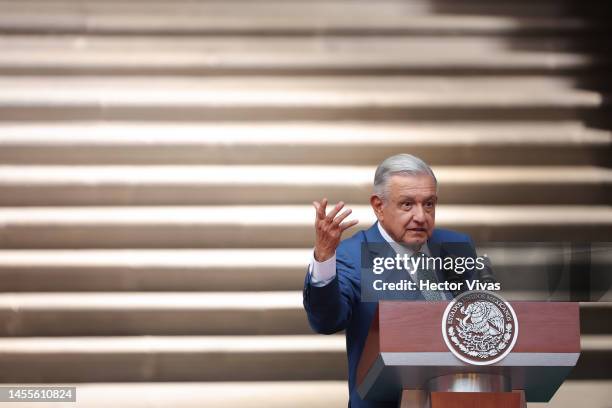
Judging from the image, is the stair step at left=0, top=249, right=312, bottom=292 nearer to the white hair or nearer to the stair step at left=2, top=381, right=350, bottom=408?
the stair step at left=2, top=381, right=350, bottom=408

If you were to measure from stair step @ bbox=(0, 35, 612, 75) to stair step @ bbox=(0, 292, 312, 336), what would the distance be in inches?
44.9

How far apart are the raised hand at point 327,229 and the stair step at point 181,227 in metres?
1.95

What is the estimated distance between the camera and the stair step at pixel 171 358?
4488mm

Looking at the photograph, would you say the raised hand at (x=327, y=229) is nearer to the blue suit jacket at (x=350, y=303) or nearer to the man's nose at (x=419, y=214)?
the blue suit jacket at (x=350, y=303)

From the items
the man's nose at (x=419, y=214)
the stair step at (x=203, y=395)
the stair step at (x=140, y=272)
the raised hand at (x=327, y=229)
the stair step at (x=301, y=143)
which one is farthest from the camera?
the stair step at (x=301, y=143)

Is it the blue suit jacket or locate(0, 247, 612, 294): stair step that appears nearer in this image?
the blue suit jacket

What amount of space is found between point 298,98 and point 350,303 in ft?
6.54

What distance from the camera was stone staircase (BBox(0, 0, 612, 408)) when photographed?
453 centimetres

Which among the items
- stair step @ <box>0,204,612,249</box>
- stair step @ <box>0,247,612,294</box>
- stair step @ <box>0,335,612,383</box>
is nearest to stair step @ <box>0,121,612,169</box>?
stair step @ <box>0,204,612,249</box>

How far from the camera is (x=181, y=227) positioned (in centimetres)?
460

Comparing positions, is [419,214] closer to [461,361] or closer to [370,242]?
[370,242]

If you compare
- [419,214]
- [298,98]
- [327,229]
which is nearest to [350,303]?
[419,214]

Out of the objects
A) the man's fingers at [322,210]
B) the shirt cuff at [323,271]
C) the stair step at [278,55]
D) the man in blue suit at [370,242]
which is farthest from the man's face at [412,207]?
the stair step at [278,55]

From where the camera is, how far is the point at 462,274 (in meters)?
2.52
